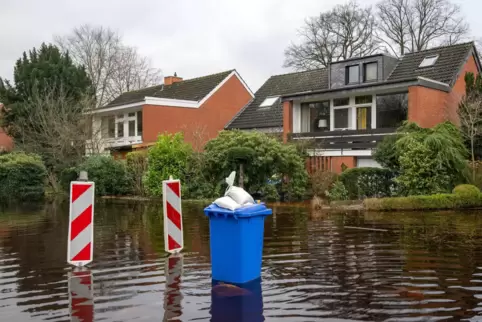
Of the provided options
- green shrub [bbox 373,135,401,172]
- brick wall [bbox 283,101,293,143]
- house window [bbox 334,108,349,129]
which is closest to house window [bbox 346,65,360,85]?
house window [bbox 334,108,349,129]

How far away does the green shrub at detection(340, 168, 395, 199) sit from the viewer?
1800 centimetres

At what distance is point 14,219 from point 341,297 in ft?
39.5

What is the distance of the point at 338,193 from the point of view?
58.2 ft

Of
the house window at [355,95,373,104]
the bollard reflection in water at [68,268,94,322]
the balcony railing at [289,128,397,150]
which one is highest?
the house window at [355,95,373,104]

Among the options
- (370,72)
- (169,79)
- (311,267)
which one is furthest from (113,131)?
(311,267)


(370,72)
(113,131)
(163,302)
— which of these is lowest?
(163,302)

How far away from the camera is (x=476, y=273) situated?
6621 mm

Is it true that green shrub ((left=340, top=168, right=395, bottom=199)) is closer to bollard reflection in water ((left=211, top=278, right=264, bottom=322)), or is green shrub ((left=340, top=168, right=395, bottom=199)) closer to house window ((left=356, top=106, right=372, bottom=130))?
house window ((left=356, top=106, right=372, bottom=130))

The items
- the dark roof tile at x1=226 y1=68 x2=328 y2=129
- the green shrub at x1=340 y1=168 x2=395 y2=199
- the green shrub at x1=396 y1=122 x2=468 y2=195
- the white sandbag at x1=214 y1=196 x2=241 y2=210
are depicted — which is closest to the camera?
the white sandbag at x1=214 y1=196 x2=241 y2=210

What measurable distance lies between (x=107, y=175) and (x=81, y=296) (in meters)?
17.5

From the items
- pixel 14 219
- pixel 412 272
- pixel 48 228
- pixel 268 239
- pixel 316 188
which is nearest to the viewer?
pixel 412 272

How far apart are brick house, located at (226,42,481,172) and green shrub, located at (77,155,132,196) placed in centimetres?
809

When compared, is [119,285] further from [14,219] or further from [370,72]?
[370,72]

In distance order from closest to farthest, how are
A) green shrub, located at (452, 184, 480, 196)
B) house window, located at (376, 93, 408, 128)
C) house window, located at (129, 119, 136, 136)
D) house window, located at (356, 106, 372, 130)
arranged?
green shrub, located at (452, 184, 480, 196)
house window, located at (376, 93, 408, 128)
house window, located at (356, 106, 372, 130)
house window, located at (129, 119, 136, 136)
